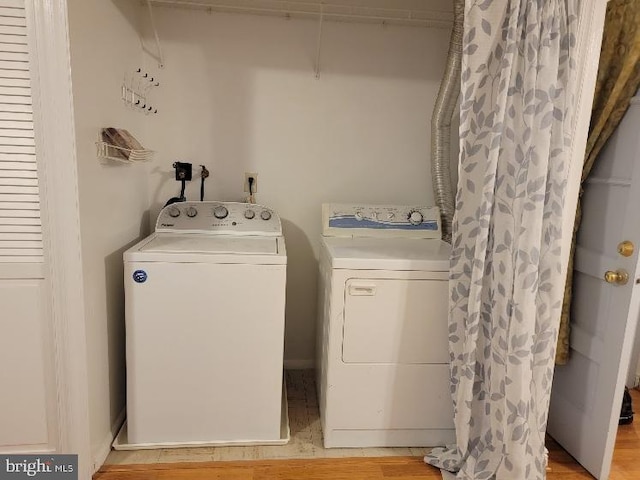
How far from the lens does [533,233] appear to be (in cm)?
140

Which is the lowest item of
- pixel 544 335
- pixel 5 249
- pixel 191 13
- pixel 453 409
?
pixel 453 409

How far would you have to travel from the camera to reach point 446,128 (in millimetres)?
2113

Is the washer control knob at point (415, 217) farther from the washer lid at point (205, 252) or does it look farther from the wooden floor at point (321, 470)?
the wooden floor at point (321, 470)

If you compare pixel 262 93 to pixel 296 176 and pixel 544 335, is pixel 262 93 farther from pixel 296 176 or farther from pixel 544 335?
pixel 544 335

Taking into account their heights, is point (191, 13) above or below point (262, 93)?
above

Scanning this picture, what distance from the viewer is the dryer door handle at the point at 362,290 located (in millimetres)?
1672

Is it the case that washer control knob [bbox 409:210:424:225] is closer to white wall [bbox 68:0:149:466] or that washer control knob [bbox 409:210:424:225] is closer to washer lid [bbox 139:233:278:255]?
washer lid [bbox 139:233:278:255]

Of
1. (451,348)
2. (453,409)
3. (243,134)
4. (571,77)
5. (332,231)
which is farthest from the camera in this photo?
(243,134)

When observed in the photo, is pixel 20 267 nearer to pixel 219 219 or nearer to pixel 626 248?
pixel 219 219

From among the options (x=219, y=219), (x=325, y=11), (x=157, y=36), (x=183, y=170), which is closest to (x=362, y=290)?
(x=219, y=219)

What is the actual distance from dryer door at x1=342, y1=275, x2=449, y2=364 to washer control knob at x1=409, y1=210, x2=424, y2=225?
0.54 metres

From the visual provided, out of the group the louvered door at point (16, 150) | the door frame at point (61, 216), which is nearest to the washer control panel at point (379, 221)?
the door frame at point (61, 216)

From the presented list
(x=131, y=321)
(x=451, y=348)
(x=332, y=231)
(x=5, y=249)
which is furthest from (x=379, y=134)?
(x=5, y=249)

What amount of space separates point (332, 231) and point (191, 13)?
1.42 meters
